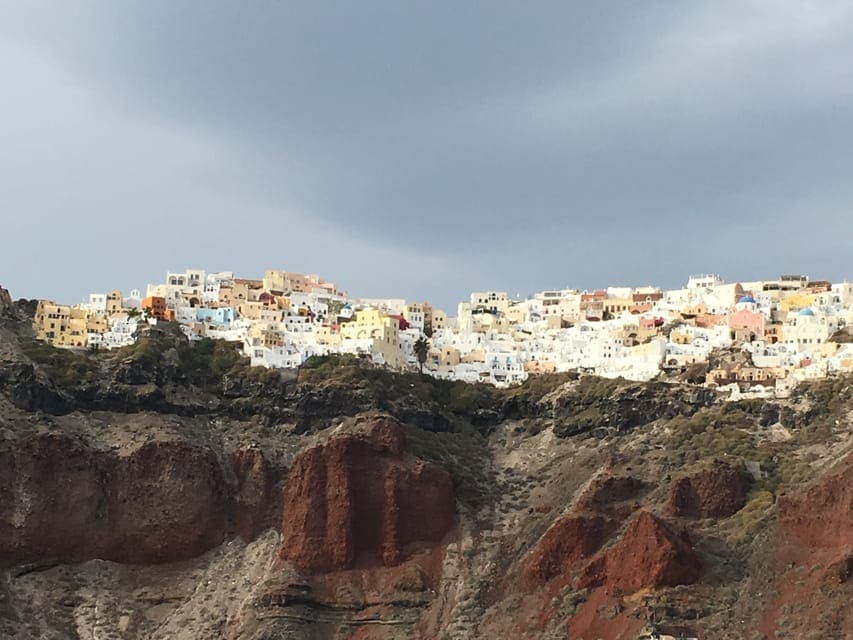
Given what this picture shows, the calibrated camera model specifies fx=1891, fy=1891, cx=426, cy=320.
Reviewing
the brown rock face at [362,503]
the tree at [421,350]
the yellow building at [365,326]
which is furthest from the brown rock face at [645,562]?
the tree at [421,350]

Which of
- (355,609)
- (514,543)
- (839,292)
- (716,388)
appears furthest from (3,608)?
(839,292)

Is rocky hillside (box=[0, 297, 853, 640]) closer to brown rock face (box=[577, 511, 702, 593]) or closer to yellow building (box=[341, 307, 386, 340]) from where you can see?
brown rock face (box=[577, 511, 702, 593])

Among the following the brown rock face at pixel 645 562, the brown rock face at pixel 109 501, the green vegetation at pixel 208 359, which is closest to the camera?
the brown rock face at pixel 645 562

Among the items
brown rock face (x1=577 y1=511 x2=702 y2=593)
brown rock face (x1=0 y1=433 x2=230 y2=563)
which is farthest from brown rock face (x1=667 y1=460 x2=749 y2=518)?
brown rock face (x1=0 y1=433 x2=230 y2=563)

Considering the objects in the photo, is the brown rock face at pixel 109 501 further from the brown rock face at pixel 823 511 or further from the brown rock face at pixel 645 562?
the brown rock face at pixel 823 511

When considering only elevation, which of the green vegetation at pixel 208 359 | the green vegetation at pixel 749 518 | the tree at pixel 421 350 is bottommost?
the green vegetation at pixel 749 518

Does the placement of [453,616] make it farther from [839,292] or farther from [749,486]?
[839,292]

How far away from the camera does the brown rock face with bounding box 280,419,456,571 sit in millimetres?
117562

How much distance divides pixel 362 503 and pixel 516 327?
4505 centimetres

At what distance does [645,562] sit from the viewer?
104m

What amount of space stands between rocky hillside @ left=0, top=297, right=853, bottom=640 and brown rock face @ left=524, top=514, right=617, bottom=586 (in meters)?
0.14

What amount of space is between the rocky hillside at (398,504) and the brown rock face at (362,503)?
14 cm

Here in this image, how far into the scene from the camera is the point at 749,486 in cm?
11400

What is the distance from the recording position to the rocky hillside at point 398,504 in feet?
345
